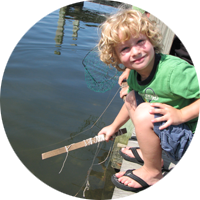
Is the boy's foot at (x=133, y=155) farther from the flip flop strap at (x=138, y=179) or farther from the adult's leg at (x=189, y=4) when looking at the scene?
the adult's leg at (x=189, y=4)

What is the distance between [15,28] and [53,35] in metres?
1.20

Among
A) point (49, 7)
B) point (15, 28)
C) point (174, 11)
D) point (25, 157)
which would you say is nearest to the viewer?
point (174, 11)

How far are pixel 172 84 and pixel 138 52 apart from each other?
360 mm

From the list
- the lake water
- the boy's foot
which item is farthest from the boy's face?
the lake water

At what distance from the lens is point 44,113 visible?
3.68 meters

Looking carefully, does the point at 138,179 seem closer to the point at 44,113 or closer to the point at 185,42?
the point at 185,42

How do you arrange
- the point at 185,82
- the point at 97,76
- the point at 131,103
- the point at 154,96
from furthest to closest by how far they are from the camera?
the point at 97,76, the point at 131,103, the point at 154,96, the point at 185,82

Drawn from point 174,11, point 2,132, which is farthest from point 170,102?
→ point 2,132

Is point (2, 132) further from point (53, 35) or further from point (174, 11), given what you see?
point (53, 35)

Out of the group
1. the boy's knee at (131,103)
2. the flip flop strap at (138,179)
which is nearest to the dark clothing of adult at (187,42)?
the boy's knee at (131,103)

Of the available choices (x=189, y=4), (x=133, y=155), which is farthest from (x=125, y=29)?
(x=189, y=4)

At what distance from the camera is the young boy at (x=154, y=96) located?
160cm

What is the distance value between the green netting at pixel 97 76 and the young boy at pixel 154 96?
4.41ft

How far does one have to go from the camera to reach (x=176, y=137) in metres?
1.62
